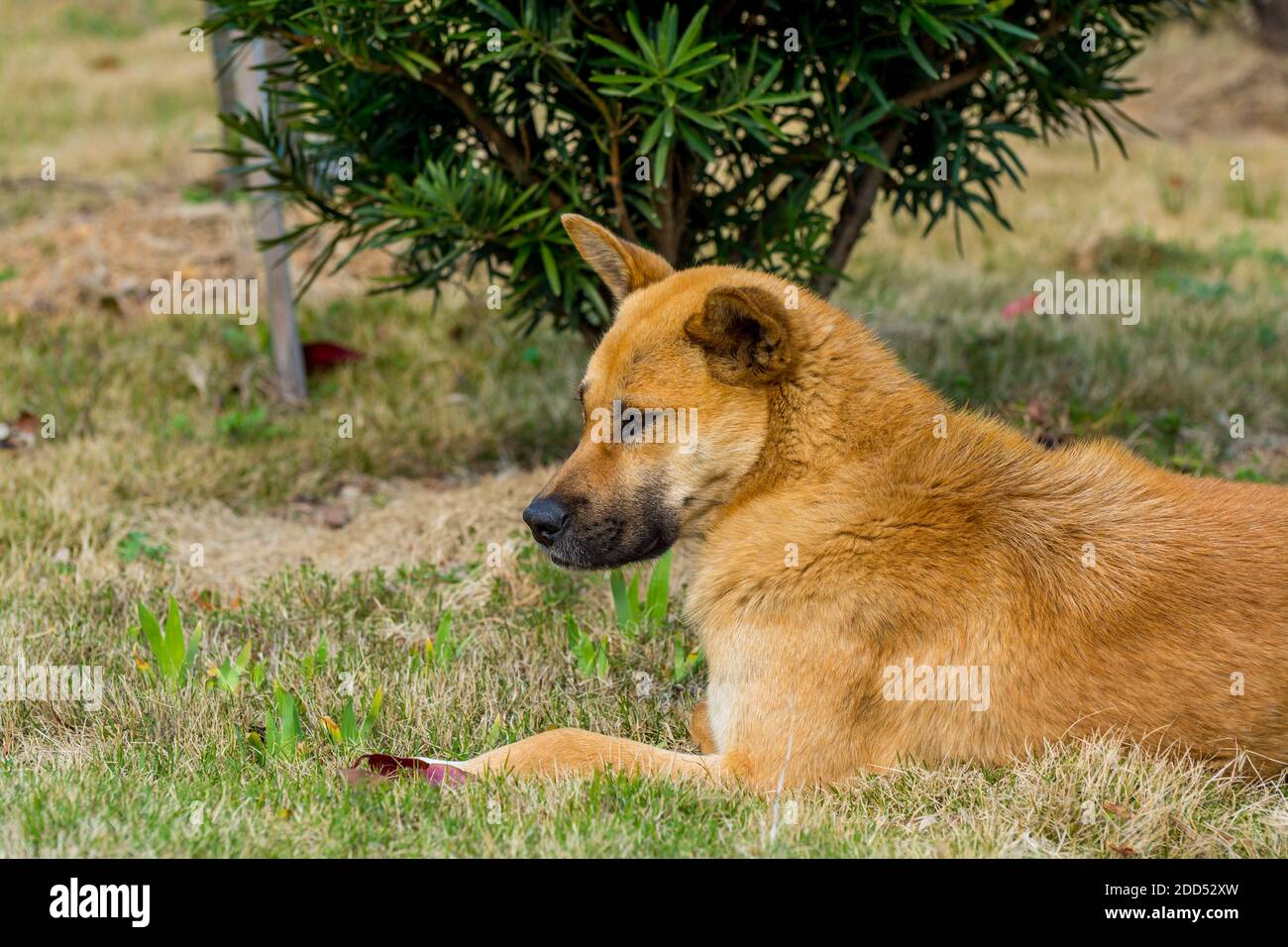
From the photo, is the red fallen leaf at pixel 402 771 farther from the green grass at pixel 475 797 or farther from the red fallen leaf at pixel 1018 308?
the red fallen leaf at pixel 1018 308

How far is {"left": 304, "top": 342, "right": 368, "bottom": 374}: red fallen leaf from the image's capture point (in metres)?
7.77

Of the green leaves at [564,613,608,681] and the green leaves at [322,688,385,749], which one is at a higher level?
the green leaves at [564,613,608,681]

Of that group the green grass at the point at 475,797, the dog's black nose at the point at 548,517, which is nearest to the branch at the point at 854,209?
the dog's black nose at the point at 548,517

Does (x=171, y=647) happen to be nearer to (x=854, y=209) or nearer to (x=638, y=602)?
(x=638, y=602)

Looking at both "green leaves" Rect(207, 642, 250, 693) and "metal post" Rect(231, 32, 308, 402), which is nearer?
"green leaves" Rect(207, 642, 250, 693)

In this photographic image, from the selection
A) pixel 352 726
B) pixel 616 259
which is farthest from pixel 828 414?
pixel 352 726

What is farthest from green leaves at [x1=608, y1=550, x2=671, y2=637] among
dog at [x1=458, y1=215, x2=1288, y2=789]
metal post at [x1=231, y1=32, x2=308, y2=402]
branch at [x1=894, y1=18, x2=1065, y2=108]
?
metal post at [x1=231, y1=32, x2=308, y2=402]

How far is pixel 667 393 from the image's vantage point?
3.73m

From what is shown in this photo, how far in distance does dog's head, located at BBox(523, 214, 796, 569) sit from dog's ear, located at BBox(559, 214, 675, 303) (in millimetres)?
469

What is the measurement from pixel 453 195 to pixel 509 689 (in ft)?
6.39

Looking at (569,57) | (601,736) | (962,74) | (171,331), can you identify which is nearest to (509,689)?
(601,736)

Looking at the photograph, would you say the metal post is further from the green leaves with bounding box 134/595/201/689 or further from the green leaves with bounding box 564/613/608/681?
the green leaves with bounding box 564/613/608/681

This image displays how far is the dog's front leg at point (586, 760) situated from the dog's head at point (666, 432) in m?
0.51
